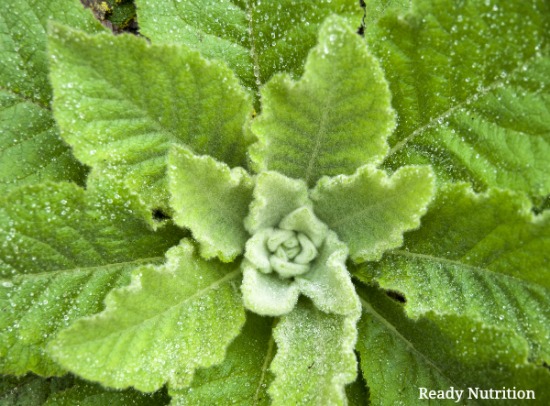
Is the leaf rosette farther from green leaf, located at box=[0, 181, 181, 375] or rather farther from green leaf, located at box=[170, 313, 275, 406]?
green leaf, located at box=[0, 181, 181, 375]

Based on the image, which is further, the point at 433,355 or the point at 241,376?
the point at 241,376

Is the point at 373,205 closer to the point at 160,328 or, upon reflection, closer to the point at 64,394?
the point at 160,328

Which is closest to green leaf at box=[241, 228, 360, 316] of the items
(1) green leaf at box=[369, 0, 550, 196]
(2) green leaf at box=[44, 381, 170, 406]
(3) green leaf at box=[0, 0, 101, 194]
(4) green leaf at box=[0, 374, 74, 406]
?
(1) green leaf at box=[369, 0, 550, 196]

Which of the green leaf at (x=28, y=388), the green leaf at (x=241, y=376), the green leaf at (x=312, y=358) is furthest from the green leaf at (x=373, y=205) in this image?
the green leaf at (x=28, y=388)

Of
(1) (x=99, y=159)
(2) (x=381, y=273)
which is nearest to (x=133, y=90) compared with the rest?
(1) (x=99, y=159)

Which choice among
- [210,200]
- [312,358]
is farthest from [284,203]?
[312,358]
